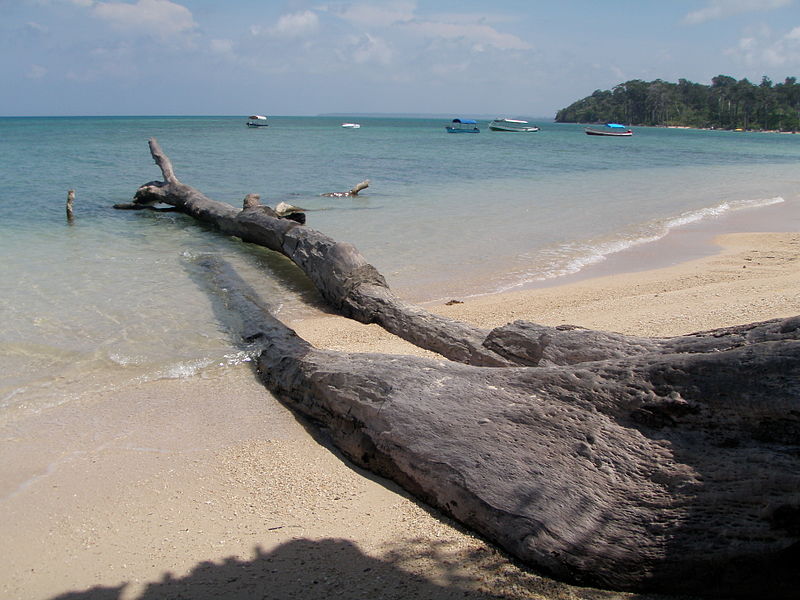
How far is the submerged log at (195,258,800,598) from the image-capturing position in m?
2.53

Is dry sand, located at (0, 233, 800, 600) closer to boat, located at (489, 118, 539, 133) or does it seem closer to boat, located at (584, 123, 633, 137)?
boat, located at (584, 123, 633, 137)

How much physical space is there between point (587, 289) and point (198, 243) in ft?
25.2

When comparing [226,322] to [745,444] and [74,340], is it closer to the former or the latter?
[74,340]

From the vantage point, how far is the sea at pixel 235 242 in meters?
6.43

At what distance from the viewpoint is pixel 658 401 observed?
2.91 m

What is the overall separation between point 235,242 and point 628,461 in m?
10.8

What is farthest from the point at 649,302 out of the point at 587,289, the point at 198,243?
the point at 198,243

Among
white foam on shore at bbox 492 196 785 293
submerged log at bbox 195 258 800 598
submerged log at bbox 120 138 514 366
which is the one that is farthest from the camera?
white foam on shore at bbox 492 196 785 293

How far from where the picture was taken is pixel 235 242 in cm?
1250

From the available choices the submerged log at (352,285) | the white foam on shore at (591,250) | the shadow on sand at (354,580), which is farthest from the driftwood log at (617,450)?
the white foam on shore at (591,250)

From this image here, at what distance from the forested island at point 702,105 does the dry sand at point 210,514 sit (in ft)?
470

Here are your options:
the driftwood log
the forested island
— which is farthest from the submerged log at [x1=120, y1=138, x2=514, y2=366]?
the forested island

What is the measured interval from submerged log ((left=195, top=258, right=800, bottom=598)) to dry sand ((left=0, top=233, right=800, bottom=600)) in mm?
223

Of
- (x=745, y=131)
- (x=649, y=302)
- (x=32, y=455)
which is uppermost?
(x=745, y=131)
